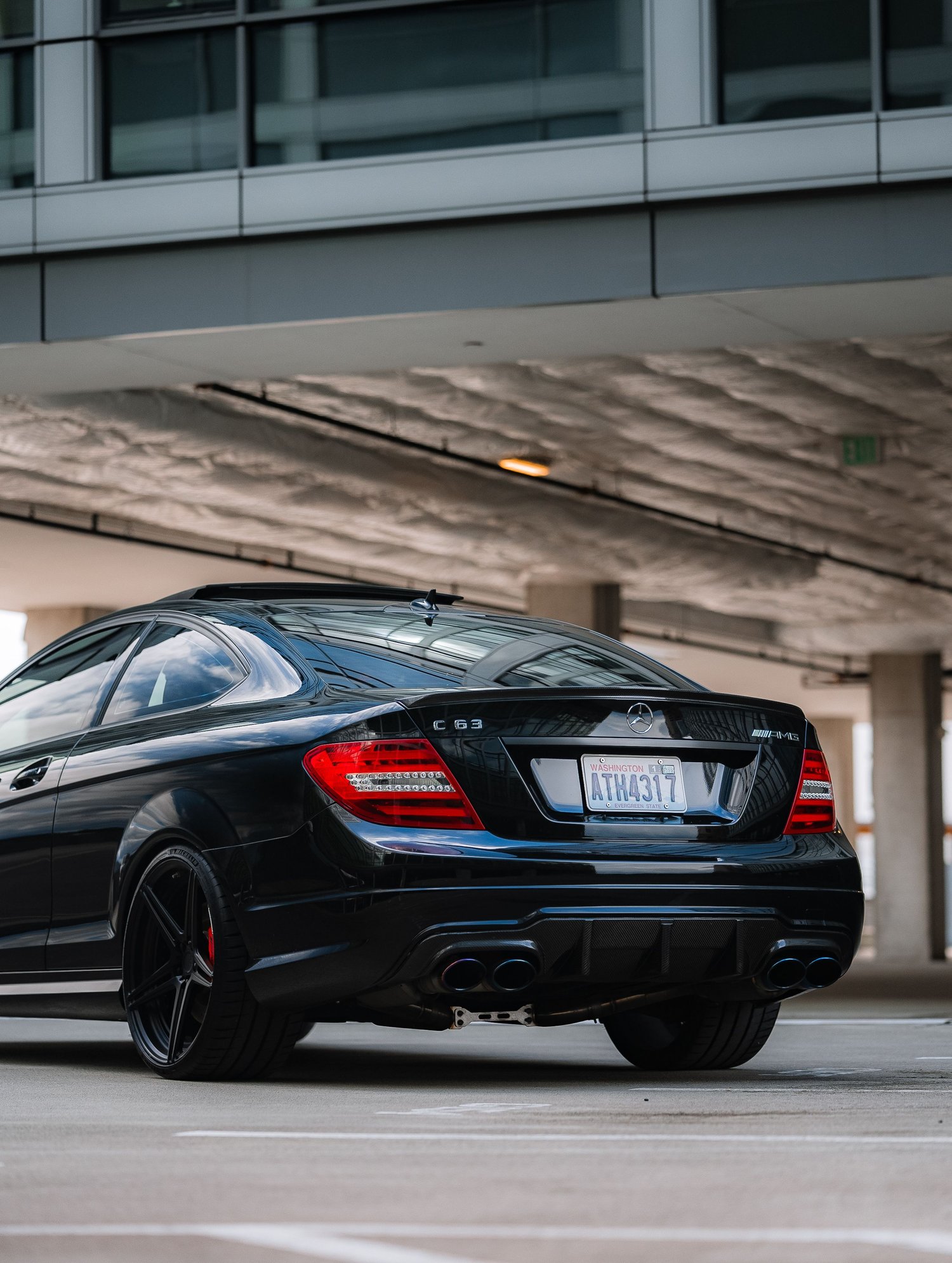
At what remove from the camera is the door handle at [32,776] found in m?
6.50

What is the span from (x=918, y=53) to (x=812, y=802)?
6902 mm

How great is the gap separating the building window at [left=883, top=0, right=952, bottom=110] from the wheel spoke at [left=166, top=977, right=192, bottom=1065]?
24.5ft

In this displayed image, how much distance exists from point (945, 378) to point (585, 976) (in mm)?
10790

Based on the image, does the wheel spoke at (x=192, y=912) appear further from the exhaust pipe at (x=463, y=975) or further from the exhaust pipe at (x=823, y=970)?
the exhaust pipe at (x=823, y=970)

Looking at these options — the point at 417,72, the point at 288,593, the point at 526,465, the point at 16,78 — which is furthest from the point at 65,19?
the point at 288,593

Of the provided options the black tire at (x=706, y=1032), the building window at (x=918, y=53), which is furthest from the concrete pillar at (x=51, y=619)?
the black tire at (x=706, y=1032)

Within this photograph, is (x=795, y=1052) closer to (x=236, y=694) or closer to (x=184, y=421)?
(x=236, y=694)

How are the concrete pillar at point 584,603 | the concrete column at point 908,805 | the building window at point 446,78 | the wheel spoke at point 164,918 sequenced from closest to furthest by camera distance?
the wheel spoke at point 164,918, the building window at point 446,78, the concrete pillar at point 584,603, the concrete column at point 908,805

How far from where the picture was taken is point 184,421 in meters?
16.0

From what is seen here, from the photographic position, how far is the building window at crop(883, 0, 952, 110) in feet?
37.4

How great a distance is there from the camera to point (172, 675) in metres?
6.30

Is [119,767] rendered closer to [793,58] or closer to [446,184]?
[446,184]

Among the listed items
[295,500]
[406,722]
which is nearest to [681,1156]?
[406,722]

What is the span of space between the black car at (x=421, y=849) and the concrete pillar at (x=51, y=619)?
22.2 metres
